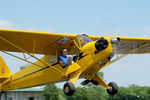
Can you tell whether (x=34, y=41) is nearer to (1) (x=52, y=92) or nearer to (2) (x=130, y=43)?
(2) (x=130, y=43)

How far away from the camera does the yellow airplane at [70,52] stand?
8023 millimetres

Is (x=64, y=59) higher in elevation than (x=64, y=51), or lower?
lower

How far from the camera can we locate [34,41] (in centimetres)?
906

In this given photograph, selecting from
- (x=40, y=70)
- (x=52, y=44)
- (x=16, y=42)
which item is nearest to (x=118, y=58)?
(x=52, y=44)

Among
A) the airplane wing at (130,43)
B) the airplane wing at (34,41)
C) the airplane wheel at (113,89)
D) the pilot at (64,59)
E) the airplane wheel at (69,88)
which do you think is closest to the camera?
the airplane wheel at (69,88)

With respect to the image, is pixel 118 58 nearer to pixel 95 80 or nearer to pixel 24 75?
pixel 95 80

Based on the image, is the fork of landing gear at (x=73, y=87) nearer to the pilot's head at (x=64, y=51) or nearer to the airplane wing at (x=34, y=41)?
the pilot's head at (x=64, y=51)

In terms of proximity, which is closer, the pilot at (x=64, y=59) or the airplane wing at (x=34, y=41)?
the airplane wing at (x=34, y=41)

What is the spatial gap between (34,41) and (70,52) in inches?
58.2

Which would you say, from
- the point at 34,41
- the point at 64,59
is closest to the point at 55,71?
the point at 64,59

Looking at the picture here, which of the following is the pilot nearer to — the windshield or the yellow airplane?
the yellow airplane

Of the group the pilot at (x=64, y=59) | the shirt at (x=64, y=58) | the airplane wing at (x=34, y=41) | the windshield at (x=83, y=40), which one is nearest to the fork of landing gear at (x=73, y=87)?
the pilot at (x=64, y=59)

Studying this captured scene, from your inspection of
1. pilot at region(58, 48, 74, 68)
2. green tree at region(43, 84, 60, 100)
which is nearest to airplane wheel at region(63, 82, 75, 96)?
pilot at region(58, 48, 74, 68)

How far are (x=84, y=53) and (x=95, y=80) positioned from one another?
1704mm
